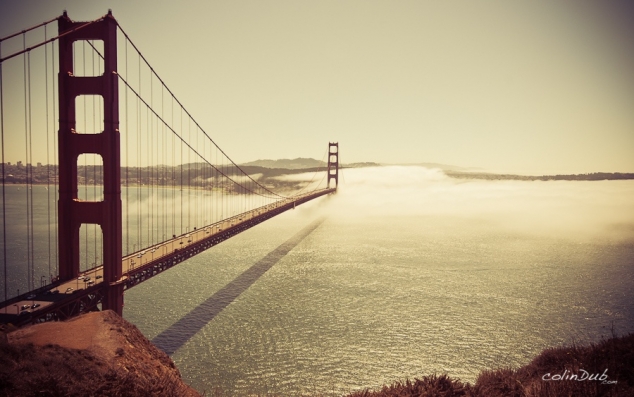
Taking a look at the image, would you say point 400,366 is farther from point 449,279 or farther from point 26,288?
point 26,288

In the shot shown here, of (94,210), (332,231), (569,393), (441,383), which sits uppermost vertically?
(94,210)

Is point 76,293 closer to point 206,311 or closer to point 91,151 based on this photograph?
point 91,151

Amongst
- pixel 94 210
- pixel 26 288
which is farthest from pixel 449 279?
pixel 26 288

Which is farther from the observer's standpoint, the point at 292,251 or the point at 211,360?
the point at 292,251

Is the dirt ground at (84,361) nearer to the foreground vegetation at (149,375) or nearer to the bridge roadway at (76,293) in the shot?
the foreground vegetation at (149,375)

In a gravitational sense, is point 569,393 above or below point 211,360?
above

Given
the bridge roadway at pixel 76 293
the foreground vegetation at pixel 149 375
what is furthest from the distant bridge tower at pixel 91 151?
the foreground vegetation at pixel 149 375

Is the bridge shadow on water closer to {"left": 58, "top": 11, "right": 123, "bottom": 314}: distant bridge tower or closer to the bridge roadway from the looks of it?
the bridge roadway

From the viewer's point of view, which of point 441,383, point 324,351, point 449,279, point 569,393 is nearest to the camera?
point 569,393

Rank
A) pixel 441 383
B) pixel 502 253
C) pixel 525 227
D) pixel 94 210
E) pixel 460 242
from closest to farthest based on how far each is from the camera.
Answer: pixel 441 383
pixel 94 210
pixel 502 253
pixel 460 242
pixel 525 227
